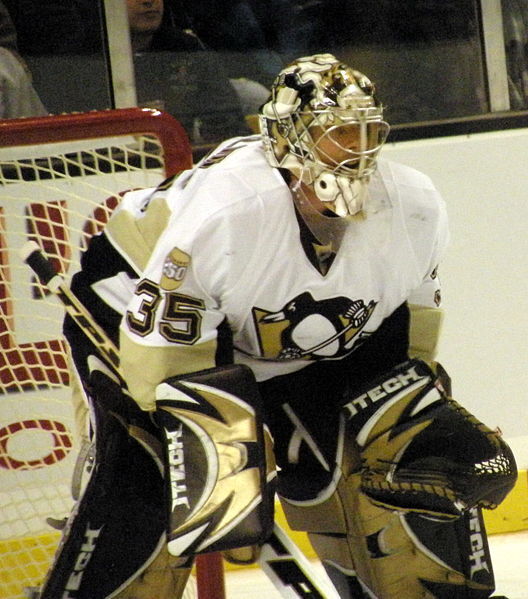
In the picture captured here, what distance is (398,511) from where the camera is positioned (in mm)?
1836

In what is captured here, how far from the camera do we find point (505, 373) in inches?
112

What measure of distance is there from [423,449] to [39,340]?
0.97 m

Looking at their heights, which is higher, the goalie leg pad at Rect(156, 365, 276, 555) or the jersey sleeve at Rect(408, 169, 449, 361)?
the jersey sleeve at Rect(408, 169, 449, 361)

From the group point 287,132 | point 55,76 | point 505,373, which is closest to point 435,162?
point 505,373

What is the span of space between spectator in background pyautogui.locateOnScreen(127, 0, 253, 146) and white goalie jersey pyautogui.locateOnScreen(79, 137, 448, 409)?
1002 millimetres

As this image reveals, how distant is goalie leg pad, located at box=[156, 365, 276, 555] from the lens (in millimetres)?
1602

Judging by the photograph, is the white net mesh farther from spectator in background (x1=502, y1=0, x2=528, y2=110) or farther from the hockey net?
spectator in background (x1=502, y1=0, x2=528, y2=110)

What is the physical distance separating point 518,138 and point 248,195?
132 cm

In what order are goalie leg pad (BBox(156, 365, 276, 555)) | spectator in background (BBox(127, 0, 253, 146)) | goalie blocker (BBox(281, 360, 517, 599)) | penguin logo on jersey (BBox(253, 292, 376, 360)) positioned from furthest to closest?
spectator in background (BBox(127, 0, 253, 146)) < goalie blocker (BBox(281, 360, 517, 599)) < penguin logo on jersey (BBox(253, 292, 376, 360)) < goalie leg pad (BBox(156, 365, 276, 555))

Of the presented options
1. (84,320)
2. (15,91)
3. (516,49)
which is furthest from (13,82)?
(516,49)

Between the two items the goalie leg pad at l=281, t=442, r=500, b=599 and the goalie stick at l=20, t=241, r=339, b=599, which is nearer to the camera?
the goalie stick at l=20, t=241, r=339, b=599

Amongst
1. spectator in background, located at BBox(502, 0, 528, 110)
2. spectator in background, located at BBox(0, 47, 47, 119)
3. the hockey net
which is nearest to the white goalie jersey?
the hockey net

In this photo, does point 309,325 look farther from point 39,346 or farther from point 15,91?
point 15,91

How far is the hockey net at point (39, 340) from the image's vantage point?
93.9 inches
